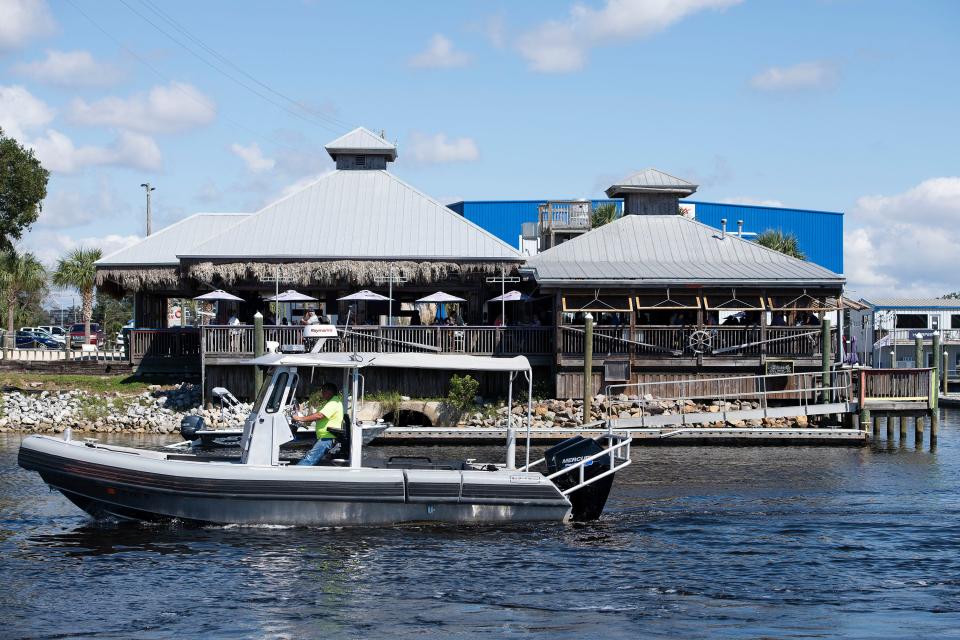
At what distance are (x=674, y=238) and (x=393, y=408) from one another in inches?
440

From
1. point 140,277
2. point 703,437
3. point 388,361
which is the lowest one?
point 703,437

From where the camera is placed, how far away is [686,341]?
31344mm

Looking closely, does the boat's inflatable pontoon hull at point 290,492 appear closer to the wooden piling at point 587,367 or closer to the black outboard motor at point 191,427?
the black outboard motor at point 191,427

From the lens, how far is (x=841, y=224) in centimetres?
6384

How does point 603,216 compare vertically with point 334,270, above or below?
above

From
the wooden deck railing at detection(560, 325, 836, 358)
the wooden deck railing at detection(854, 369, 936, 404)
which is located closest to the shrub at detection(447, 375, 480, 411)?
the wooden deck railing at detection(560, 325, 836, 358)

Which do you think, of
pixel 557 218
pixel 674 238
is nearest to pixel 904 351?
pixel 557 218

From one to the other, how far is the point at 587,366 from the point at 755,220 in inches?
1451

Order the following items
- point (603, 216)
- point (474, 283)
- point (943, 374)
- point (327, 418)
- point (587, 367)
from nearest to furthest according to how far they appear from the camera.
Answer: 1. point (327, 418)
2. point (587, 367)
3. point (474, 283)
4. point (943, 374)
5. point (603, 216)

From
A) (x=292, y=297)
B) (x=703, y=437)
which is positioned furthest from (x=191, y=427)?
(x=703, y=437)

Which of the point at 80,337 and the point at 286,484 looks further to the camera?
the point at 80,337

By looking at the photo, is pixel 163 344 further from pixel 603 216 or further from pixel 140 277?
pixel 603 216

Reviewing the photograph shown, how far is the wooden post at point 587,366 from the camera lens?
94.6 ft

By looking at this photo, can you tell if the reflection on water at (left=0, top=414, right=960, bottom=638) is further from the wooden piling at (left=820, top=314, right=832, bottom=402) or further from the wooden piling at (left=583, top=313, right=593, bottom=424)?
the wooden piling at (left=820, top=314, right=832, bottom=402)
